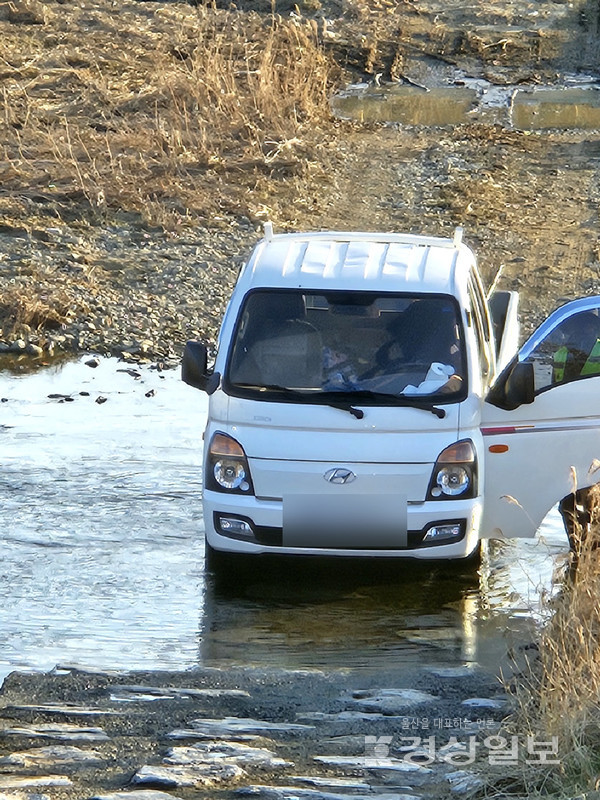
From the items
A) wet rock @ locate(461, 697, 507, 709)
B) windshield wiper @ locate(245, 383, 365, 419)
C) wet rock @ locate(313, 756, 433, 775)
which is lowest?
wet rock @ locate(461, 697, 507, 709)

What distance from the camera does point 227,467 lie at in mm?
7066

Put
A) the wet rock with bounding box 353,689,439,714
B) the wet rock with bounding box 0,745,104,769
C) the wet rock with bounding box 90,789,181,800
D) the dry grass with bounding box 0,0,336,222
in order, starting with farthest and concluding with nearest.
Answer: the dry grass with bounding box 0,0,336,222, the wet rock with bounding box 353,689,439,714, the wet rock with bounding box 0,745,104,769, the wet rock with bounding box 90,789,181,800

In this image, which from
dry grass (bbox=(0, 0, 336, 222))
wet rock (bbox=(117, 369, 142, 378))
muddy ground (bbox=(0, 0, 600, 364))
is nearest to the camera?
wet rock (bbox=(117, 369, 142, 378))

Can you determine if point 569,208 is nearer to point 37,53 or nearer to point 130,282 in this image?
point 130,282

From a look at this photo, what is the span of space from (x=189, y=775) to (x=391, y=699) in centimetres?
135

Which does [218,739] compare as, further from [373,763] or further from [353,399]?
[353,399]

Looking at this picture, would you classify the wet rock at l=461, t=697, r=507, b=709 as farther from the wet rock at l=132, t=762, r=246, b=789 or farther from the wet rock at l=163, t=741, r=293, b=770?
the wet rock at l=132, t=762, r=246, b=789

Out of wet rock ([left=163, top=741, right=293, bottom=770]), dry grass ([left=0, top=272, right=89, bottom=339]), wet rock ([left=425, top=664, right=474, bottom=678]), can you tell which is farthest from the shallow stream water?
dry grass ([left=0, top=272, right=89, bottom=339])

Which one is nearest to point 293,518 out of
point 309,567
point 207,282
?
point 309,567

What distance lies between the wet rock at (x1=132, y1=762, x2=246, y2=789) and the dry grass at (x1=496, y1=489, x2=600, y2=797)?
97cm

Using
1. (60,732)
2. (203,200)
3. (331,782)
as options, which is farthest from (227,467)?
(203,200)

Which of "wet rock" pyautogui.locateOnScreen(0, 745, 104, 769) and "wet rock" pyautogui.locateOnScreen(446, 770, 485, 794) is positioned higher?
"wet rock" pyautogui.locateOnScreen(446, 770, 485, 794)

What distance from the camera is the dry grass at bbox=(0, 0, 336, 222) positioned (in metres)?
16.0

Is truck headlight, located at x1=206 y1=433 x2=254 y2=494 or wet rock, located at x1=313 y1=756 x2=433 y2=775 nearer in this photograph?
wet rock, located at x1=313 y1=756 x2=433 y2=775
